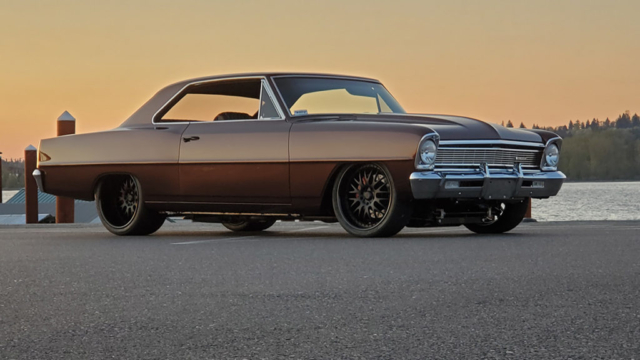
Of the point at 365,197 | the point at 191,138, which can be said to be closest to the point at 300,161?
the point at 365,197

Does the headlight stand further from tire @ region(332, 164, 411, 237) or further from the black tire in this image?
the black tire

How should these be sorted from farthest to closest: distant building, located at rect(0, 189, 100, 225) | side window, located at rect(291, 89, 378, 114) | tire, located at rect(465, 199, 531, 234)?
1. distant building, located at rect(0, 189, 100, 225)
2. tire, located at rect(465, 199, 531, 234)
3. side window, located at rect(291, 89, 378, 114)

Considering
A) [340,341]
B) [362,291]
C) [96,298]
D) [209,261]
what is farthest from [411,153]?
[340,341]

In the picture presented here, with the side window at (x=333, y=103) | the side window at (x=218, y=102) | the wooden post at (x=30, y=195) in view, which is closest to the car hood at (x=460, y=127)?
the side window at (x=333, y=103)

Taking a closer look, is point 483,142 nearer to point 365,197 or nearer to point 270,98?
point 365,197

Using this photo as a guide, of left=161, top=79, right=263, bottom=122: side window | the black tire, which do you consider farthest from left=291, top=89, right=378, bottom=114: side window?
the black tire

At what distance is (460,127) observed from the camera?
334 inches

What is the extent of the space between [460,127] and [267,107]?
73.5 inches

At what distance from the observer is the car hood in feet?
27.6

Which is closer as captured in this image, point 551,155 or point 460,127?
point 460,127

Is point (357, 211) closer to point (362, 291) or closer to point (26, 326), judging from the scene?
point (362, 291)

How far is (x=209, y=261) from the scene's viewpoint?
21.9ft

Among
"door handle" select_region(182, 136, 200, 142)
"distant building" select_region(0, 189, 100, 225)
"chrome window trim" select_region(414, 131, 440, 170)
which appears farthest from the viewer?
"distant building" select_region(0, 189, 100, 225)

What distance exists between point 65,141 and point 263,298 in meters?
A: 5.98
